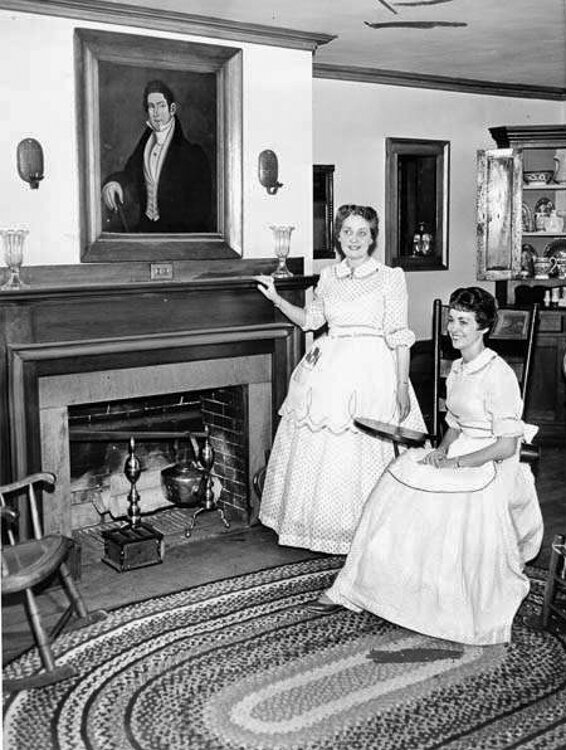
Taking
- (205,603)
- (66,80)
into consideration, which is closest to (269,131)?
(66,80)

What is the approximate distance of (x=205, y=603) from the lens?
4.17 meters

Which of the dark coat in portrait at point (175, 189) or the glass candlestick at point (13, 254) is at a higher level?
the dark coat in portrait at point (175, 189)

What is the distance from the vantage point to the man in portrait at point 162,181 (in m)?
4.71

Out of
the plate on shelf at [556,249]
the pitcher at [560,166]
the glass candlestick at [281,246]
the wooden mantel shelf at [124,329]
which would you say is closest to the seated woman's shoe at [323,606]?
the wooden mantel shelf at [124,329]

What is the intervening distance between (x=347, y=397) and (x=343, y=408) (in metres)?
0.05

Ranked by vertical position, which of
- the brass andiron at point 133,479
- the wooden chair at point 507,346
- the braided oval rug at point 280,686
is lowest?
the braided oval rug at point 280,686

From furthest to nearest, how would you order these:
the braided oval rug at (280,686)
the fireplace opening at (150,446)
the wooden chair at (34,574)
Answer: the fireplace opening at (150,446) → the wooden chair at (34,574) → the braided oval rug at (280,686)

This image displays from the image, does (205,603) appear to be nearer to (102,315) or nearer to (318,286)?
(102,315)

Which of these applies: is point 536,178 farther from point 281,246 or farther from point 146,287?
point 146,287

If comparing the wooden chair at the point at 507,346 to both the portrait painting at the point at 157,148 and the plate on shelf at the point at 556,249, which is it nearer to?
the portrait painting at the point at 157,148

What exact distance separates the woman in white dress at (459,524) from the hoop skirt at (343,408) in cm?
68

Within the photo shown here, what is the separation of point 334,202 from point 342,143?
0.39 m

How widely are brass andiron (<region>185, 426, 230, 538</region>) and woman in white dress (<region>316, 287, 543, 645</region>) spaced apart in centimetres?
136

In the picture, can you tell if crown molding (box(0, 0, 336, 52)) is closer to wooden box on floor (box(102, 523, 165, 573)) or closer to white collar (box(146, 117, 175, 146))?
white collar (box(146, 117, 175, 146))
